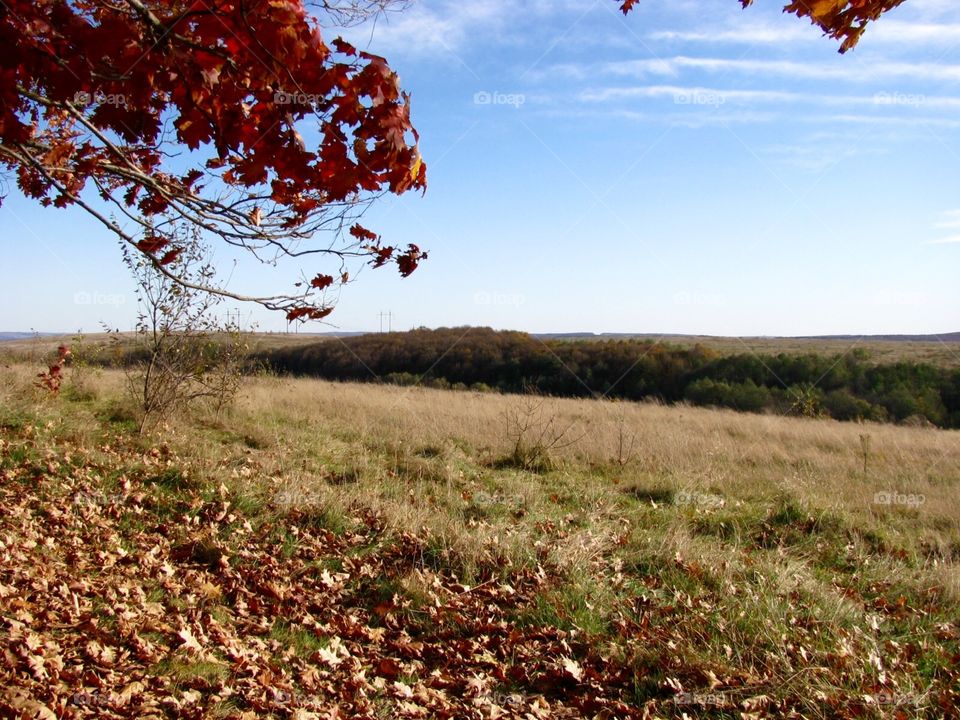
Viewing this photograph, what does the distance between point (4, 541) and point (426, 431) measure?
7.02 m

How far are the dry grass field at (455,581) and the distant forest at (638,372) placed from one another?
55.5 ft

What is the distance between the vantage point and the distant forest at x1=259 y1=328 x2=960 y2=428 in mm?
25484

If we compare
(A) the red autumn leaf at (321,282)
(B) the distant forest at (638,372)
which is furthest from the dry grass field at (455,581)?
(B) the distant forest at (638,372)

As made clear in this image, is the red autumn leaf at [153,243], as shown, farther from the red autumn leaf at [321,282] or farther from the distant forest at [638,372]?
the distant forest at [638,372]

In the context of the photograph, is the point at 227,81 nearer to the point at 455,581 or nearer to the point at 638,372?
the point at 455,581

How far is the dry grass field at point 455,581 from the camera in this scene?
12.0 feet

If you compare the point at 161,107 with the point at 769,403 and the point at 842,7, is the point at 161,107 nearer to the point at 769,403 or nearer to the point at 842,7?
the point at 842,7

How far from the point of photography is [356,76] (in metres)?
2.88

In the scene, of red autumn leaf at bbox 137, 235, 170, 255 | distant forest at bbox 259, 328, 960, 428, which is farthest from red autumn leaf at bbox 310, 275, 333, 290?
distant forest at bbox 259, 328, 960, 428

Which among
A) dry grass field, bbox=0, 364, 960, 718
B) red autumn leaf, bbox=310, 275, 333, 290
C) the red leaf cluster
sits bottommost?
dry grass field, bbox=0, 364, 960, 718

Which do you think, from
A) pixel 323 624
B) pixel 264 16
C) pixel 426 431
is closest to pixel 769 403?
pixel 426 431

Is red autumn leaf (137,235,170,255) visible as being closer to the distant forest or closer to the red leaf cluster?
the red leaf cluster

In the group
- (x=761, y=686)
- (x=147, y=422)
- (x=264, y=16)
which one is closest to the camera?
(x=264, y=16)

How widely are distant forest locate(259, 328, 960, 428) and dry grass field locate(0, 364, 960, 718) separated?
16918 mm
